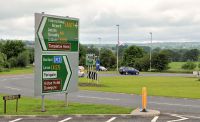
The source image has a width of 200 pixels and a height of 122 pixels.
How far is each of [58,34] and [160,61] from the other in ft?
265

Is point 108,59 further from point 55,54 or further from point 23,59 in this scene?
point 55,54

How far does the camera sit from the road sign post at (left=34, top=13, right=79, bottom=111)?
1766 centimetres

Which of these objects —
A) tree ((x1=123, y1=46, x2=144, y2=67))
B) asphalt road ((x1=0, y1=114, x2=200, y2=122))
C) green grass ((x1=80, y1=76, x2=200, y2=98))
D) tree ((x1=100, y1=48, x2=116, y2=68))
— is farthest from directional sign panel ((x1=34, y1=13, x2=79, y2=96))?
tree ((x1=100, y1=48, x2=116, y2=68))

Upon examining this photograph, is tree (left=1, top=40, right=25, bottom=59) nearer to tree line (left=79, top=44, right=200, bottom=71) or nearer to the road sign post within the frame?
tree line (left=79, top=44, right=200, bottom=71)

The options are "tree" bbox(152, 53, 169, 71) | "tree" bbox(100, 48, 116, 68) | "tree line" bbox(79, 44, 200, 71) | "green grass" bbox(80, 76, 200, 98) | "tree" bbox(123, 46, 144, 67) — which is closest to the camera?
"green grass" bbox(80, 76, 200, 98)

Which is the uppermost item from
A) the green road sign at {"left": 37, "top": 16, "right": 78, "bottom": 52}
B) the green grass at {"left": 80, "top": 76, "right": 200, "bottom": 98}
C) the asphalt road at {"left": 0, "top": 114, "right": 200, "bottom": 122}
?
the green road sign at {"left": 37, "top": 16, "right": 78, "bottom": 52}

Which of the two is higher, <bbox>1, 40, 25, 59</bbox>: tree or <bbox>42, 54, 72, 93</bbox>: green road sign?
<bbox>1, 40, 25, 59</bbox>: tree

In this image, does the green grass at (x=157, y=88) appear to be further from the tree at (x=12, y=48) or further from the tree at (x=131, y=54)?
the tree at (x=12, y=48)

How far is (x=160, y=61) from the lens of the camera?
97.7 metres

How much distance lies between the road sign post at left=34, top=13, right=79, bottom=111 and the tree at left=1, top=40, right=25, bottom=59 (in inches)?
3632

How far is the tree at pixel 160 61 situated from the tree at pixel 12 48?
34243 mm

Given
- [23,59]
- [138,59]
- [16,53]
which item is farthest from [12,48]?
[138,59]

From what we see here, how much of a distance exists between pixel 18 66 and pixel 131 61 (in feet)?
89.4

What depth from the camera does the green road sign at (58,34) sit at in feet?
58.1
